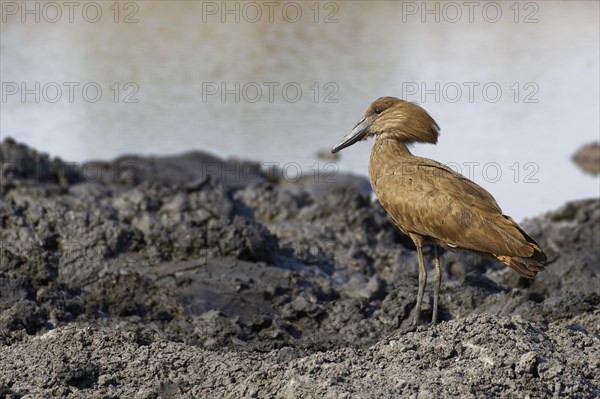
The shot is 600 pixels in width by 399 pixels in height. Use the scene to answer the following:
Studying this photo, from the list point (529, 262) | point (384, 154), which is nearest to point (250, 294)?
point (384, 154)

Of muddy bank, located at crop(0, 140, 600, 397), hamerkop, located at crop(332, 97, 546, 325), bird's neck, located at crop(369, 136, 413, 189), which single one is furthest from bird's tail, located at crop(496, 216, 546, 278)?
bird's neck, located at crop(369, 136, 413, 189)

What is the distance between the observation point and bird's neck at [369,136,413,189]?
27.6 feet

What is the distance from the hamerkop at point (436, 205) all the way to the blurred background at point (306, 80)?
5989 millimetres

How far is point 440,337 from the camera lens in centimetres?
693

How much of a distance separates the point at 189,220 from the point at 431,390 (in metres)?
5.30

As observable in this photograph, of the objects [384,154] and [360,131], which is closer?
[384,154]

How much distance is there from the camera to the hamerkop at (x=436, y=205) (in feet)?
24.7

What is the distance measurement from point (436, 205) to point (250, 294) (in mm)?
2567

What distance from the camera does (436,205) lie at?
7848 millimetres

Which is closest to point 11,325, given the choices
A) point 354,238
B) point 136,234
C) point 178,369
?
point 178,369

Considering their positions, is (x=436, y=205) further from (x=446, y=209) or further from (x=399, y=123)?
(x=399, y=123)

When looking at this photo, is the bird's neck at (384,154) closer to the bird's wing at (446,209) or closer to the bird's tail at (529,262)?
the bird's wing at (446,209)

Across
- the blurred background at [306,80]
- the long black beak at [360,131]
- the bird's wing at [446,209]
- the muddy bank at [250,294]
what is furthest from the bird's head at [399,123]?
the blurred background at [306,80]

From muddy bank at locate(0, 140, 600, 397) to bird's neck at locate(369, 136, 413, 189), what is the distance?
134cm
